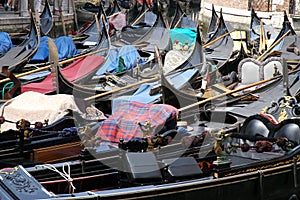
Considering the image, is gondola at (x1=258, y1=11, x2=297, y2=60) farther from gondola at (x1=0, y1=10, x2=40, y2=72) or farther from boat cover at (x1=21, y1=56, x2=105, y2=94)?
gondola at (x1=0, y1=10, x2=40, y2=72)

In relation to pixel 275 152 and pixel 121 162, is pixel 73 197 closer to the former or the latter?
pixel 121 162

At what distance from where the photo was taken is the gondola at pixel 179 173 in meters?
3.21

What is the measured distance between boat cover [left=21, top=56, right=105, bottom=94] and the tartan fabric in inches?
51.3

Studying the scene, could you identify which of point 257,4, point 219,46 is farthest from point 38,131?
point 257,4

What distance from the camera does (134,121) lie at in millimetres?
3854

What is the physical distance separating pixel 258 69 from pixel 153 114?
1.81m

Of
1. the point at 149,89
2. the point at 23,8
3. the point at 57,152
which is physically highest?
the point at 23,8

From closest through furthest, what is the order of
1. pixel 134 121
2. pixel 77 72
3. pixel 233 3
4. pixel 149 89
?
pixel 134 121 → pixel 149 89 → pixel 77 72 → pixel 233 3

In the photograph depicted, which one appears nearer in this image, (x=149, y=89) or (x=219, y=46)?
(x=149, y=89)

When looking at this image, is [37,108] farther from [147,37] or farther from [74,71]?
[147,37]

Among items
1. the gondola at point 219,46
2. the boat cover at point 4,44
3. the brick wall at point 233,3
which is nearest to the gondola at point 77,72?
the boat cover at point 4,44

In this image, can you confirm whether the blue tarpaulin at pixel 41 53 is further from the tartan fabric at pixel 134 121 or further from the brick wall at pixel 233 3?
the brick wall at pixel 233 3

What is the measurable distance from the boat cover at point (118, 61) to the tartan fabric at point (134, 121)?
6.03ft

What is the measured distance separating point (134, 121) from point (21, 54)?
2.74 metres
